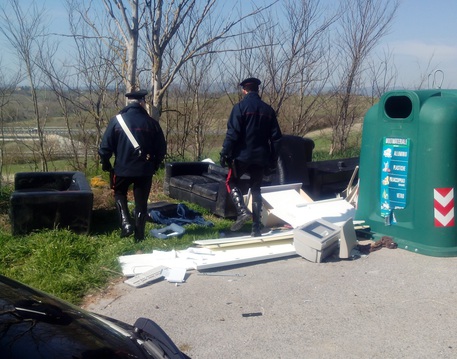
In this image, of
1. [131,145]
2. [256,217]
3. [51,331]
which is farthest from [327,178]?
[51,331]

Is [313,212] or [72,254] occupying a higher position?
[313,212]

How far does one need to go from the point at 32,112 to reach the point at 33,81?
0.65m

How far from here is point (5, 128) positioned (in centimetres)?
1137

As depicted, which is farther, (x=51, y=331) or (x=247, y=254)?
(x=247, y=254)

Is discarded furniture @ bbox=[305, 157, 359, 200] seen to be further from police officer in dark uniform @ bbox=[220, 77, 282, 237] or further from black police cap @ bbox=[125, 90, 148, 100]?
black police cap @ bbox=[125, 90, 148, 100]

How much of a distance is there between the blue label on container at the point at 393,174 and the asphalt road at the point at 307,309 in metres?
0.84

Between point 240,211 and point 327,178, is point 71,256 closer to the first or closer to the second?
point 240,211

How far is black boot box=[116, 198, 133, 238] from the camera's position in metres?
6.63

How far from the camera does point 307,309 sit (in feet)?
16.1

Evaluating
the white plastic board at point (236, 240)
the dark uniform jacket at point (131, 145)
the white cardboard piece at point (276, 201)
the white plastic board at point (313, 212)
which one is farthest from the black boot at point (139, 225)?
the white plastic board at point (313, 212)

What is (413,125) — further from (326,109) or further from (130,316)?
Answer: (326,109)

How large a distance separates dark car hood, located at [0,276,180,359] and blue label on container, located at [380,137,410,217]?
4.76m

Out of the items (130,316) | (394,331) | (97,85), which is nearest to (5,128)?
(97,85)

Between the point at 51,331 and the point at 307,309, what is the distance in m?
3.01
